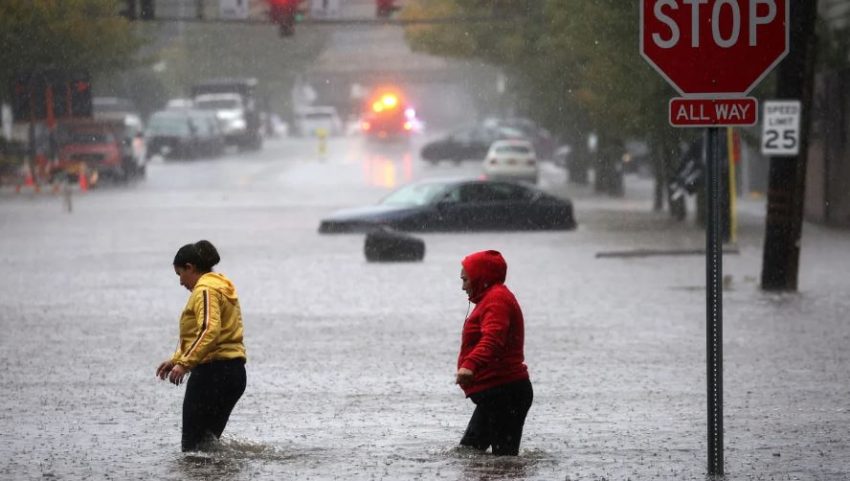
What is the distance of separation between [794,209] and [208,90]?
218ft

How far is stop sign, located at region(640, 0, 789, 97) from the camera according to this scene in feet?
27.2

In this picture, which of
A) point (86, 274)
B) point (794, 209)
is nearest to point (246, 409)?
point (794, 209)

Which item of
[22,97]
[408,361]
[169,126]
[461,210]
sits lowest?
[461,210]

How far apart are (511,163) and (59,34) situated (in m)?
13.8

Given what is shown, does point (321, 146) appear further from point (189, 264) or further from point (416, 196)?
point (189, 264)

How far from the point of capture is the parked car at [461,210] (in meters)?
32.7

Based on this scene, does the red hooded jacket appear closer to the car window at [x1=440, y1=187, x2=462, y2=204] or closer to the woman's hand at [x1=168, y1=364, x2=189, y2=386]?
the woman's hand at [x1=168, y1=364, x2=189, y2=386]

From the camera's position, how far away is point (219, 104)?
80438mm

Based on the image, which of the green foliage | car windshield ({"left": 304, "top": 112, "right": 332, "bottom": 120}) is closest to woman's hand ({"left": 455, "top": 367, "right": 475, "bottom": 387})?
the green foliage

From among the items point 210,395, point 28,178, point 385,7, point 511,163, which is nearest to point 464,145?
point 511,163

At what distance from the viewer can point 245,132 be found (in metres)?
77.9

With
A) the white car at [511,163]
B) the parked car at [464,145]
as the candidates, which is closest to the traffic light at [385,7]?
the white car at [511,163]

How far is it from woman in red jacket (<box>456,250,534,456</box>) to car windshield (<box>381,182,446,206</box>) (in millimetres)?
24343

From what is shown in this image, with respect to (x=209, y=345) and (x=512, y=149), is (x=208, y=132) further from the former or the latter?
(x=209, y=345)
